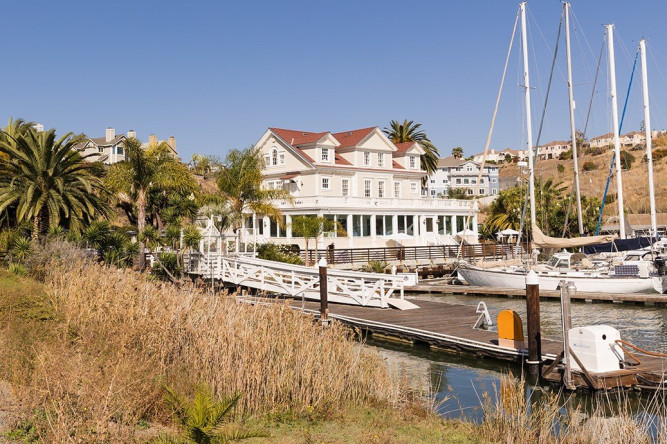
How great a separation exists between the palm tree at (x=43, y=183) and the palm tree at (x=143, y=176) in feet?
9.54

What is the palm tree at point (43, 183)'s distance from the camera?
28.5 m

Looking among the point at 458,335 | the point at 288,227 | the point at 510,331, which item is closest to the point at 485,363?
the point at 510,331

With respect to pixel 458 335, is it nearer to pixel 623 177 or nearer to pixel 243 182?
pixel 243 182

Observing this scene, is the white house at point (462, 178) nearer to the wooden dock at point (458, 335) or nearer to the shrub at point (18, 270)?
the wooden dock at point (458, 335)

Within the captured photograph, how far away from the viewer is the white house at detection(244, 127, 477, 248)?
4884 cm

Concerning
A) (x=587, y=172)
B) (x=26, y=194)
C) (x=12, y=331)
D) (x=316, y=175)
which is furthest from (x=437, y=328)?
(x=587, y=172)

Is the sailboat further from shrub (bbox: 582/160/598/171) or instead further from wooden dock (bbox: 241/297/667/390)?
shrub (bbox: 582/160/598/171)

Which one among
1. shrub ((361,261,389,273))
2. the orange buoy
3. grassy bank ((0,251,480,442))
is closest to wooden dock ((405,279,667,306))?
shrub ((361,261,389,273))

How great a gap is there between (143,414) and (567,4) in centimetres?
3880

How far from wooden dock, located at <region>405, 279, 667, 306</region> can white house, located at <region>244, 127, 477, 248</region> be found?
36.5ft

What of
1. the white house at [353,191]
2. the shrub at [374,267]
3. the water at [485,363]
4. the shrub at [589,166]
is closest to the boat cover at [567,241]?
the water at [485,363]

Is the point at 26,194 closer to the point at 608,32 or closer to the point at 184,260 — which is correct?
the point at 184,260

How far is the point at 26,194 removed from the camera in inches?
1125

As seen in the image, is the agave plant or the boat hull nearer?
the agave plant
